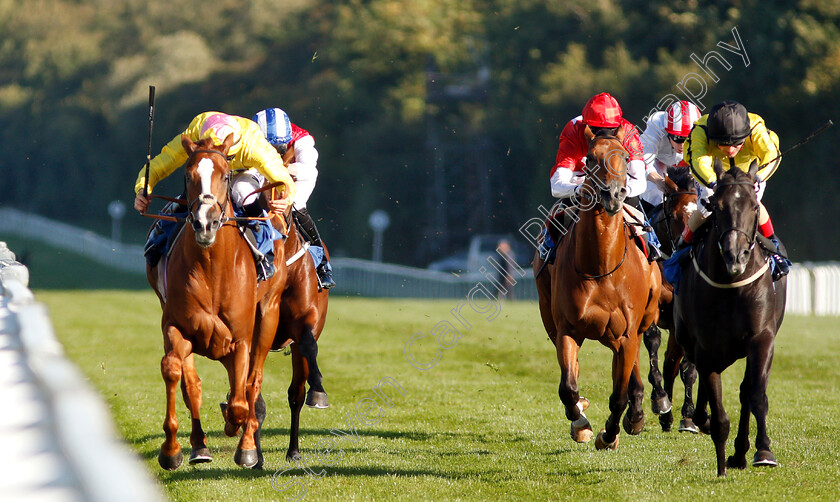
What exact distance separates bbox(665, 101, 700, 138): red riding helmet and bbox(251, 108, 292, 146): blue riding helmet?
2941mm

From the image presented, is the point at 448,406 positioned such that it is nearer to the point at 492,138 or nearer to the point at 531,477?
the point at 531,477

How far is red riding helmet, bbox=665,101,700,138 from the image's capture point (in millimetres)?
7785

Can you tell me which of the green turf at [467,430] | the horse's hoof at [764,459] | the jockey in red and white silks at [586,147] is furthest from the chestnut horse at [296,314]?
the horse's hoof at [764,459]

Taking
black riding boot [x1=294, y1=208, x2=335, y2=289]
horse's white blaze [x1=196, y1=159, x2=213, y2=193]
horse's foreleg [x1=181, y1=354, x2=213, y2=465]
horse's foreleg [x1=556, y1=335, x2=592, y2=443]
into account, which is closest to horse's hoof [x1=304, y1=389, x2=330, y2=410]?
black riding boot [x1=294, y1=208, x2=335, y2=289]

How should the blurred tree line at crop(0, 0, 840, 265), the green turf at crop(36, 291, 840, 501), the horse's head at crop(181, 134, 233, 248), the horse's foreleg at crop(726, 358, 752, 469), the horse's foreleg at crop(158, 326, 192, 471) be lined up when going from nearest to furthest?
1. the horse's head at crop(181, 134, 233, 248)
2. the horse's foreleg at crop(158, 326, 192, 471)
3. the green turf at crop(36, 291, 840, 501)
4. the horse's foreleg at crop(726, 358, 752, 469)
5. the blurred tree line at crop(0, 0, 840, 265)

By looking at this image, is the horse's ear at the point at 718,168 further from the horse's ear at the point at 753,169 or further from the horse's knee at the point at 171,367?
the horse's knee at the point at 171,367

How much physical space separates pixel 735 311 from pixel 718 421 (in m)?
0.63

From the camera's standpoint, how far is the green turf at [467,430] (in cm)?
559

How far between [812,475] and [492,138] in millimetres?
25840

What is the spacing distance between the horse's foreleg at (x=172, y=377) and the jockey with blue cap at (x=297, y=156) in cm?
170

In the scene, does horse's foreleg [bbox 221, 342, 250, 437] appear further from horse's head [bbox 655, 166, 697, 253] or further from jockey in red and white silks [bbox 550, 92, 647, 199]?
horse's head [bbox 655, 166, 697, 253]

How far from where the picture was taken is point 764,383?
5.62 m

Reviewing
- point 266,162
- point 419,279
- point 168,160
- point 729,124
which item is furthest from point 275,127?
point 419,279

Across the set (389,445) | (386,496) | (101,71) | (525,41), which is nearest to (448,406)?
(389,445)
